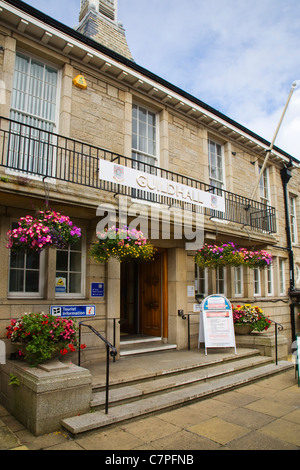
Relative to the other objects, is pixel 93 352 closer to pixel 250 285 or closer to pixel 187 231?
pixel 187 231

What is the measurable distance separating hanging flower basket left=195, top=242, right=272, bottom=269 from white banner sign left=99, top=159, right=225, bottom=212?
120 centimetres

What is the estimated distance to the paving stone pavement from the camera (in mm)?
3820

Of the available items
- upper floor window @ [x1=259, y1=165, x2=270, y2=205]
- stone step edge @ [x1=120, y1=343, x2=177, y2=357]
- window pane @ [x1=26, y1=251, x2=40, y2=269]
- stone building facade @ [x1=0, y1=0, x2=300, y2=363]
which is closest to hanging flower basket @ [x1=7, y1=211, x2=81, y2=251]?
stone building facade @ [x1=0, y1=0, x2=300, y2=363]

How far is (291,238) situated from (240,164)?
427 centimetres

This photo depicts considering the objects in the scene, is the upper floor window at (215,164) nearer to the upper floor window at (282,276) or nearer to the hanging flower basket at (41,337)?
the upper floor window at (282,276)

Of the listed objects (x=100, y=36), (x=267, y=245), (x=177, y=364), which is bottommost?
(x=177, y=364)

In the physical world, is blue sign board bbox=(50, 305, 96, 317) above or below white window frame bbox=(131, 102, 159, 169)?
below

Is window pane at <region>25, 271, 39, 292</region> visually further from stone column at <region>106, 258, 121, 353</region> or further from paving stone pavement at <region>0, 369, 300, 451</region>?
paving stone pavement at <region>0, 369, 300, 451</region>

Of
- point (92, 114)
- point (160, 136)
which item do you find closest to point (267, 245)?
point (160, 136)

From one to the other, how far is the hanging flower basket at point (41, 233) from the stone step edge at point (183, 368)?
2289 millimetres

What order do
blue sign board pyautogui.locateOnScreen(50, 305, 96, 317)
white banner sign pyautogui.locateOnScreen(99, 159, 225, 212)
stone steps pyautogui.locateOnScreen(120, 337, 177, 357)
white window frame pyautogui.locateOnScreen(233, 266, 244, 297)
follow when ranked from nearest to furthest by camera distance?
blue sign board pyautogui.locateOnScreen(50, 305, 96, 317) < white banner sign pyautogui.locateOnScreen(99, 159, 225, 212) < stone steps pyautogui.locateOnScreen(120, 337, 177, 357) < white window frame pyautogui.locateOnScreen(233, 266, 244, 297)

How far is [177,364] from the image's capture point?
6.58 metres

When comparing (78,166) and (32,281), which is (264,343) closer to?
(32,281)

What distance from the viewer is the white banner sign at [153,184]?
22.6ft
